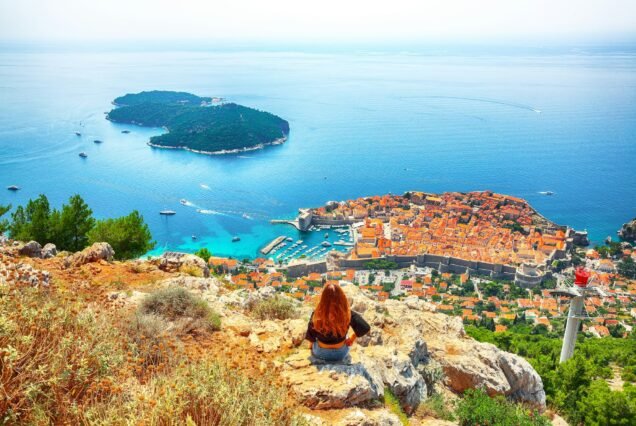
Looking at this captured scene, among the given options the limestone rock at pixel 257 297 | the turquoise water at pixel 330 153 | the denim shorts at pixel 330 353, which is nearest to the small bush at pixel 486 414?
the denim shorts at pixel 330 353

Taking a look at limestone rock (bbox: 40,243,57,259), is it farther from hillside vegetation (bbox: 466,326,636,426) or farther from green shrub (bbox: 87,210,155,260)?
hillside vegetation (bbox: 466,326,636,426)

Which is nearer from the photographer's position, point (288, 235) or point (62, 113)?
point (288, 235)

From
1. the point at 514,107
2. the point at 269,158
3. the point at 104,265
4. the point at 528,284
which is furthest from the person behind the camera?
the point at 514,107

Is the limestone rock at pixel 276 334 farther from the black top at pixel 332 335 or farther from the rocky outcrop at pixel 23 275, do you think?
the rocky outcrop at pixel 23 275

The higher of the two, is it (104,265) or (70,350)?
(70,350)

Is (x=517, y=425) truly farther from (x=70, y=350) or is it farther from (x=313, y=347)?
(x=70, y=350)

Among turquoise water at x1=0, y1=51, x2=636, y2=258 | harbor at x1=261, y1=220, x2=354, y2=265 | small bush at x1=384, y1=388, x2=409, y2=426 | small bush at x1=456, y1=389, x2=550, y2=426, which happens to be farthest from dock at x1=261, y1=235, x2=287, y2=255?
small bush at x1=384, y1=388, x2=409, y2=426

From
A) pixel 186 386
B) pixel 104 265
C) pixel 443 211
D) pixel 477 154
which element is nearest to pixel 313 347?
pixel 186 386
